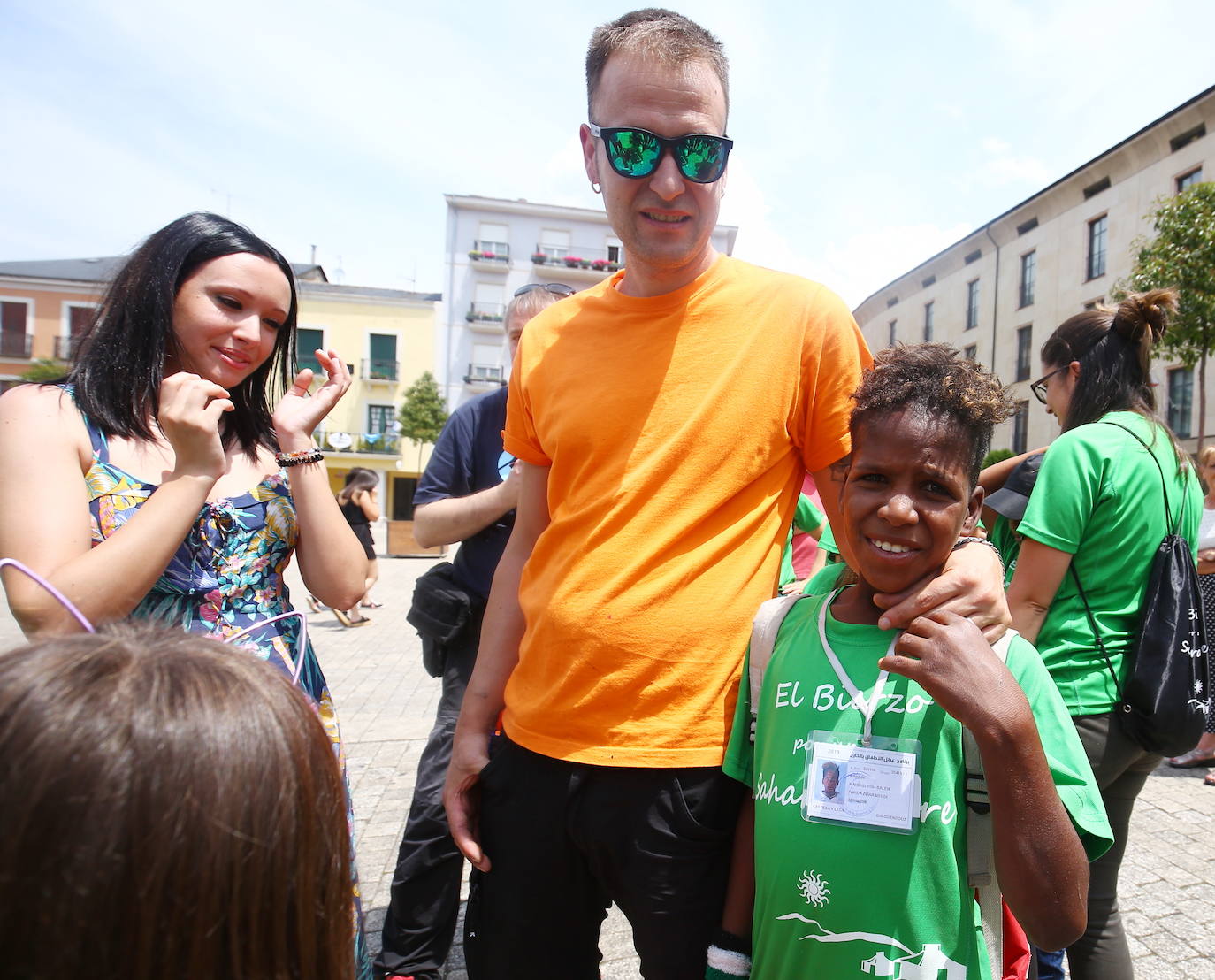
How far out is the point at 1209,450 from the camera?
5500 mm

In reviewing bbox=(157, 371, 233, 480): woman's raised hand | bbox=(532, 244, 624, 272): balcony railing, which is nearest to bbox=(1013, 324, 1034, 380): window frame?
bbox=(532, 244, 624, 272): balcony railing

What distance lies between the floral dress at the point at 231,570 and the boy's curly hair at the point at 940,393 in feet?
4.16

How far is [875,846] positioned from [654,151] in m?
1.36

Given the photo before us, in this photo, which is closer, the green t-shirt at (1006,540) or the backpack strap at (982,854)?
the backpack strap at (982,854)

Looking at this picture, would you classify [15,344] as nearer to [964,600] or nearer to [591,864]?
[591,864]

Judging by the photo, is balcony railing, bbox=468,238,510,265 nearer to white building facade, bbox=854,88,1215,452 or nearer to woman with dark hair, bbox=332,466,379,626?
white building facade, bbox=854,88,1215,452

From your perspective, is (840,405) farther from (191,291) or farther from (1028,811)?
(191,291)

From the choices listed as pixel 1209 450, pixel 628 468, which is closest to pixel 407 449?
pixel 1209 450

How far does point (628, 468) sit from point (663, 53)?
0.84 m

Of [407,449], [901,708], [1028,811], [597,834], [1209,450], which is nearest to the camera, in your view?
[1028,811]

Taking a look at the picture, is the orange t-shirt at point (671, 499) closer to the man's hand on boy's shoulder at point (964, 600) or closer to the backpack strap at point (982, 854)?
the man's hand on boy's shoulder at point (964, 600)

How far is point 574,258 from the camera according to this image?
4044 cm

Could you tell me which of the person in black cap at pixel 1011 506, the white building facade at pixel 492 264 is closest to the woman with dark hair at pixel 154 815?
the person in black cap at pixel 1011 506

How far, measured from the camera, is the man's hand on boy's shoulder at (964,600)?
128 centimetres
